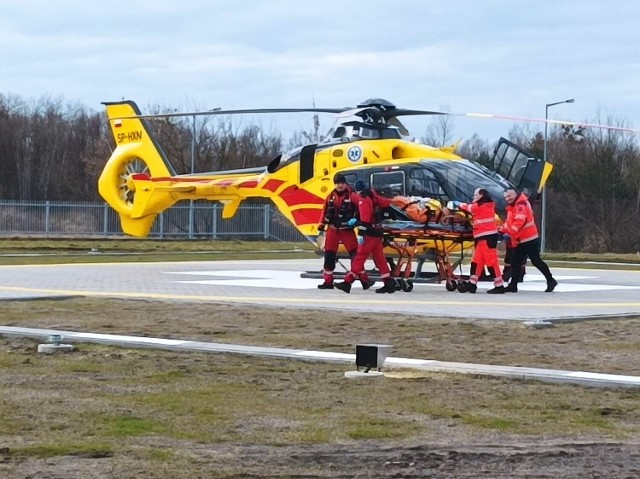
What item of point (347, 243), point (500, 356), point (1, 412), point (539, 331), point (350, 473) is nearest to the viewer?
point (350, 473)

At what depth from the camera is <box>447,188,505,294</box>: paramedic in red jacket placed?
19359 mm

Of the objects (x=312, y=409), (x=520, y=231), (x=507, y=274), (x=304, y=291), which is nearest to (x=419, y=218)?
(x=520, y=231)

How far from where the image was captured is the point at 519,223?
1969cm

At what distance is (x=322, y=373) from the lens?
984cm

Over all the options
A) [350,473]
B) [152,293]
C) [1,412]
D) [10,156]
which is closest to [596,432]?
[350,473]

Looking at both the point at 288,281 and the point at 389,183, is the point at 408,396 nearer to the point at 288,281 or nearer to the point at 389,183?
the point at 389,183

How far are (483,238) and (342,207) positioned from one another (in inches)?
98.3

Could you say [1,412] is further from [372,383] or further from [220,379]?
[372,383]

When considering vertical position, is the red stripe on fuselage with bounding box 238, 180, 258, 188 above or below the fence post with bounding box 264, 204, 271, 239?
above

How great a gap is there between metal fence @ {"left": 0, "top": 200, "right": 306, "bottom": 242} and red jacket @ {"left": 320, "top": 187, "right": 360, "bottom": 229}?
3615 cm

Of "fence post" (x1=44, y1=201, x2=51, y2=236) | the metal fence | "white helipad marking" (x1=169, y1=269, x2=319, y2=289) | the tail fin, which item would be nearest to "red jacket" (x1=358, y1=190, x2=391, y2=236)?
"white helipad marking" (x1=169, y1=269, x2=319, y2=289)

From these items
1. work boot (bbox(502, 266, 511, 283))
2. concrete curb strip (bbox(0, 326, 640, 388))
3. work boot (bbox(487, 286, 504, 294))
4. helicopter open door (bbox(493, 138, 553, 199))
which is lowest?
concrete curb strip (bbox(0, 326, 640, 388))

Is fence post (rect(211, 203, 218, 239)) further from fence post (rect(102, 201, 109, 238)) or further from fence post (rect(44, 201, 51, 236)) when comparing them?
fence post (rect(44, 201, 51, 236))

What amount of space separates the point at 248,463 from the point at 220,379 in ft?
10.7
